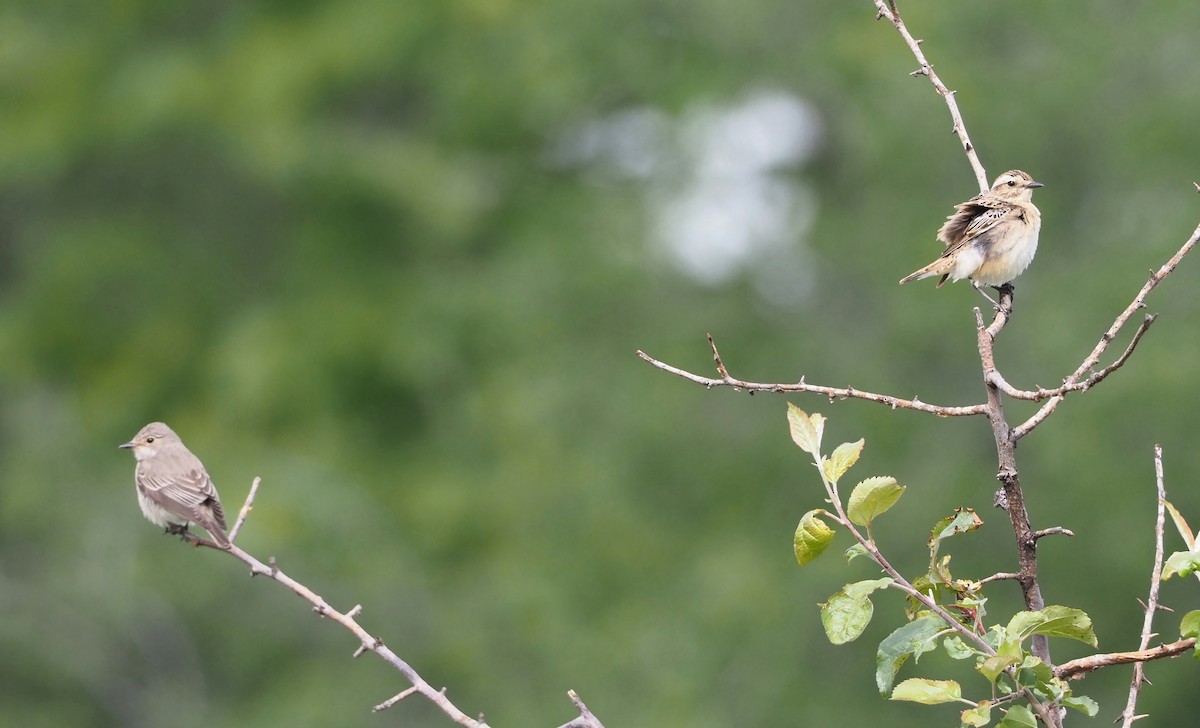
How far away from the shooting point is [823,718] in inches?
529

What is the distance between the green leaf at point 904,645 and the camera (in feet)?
8.61

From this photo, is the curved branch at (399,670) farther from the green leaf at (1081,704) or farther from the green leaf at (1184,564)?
the green leaf at (1184,564)

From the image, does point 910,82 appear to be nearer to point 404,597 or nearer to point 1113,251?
point 1113,251

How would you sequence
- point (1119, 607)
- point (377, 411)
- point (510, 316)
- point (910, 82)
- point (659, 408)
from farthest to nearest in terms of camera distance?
point (377, 411) → point (510, 316) → point (659, 408) → point (910, 82) → point (1119, 607)

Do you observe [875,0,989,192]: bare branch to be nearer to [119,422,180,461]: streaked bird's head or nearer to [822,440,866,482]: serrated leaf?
[822,440,866,482]: serrated leaf

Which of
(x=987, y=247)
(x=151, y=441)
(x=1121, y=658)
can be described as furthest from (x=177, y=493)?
(x=1121, y=658)

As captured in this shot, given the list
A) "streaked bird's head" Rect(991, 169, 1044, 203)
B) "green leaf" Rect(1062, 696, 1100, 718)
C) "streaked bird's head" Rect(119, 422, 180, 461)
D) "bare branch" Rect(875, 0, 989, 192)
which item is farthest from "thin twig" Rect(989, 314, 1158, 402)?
"streaked bird's head" Rect(119, 422, 180, 461)

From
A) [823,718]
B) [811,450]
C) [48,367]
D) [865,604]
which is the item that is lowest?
[865,604]

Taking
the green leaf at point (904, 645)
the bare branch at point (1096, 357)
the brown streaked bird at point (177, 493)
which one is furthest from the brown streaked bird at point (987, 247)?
the green leaf at point (904, 645)

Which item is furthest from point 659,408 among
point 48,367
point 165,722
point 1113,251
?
point 48,367

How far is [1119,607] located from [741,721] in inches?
125

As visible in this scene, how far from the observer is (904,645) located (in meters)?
2.65

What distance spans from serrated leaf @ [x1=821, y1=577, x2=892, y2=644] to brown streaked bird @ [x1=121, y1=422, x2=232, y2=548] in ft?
15.1

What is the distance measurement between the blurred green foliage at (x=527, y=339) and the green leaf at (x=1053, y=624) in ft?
31.4
